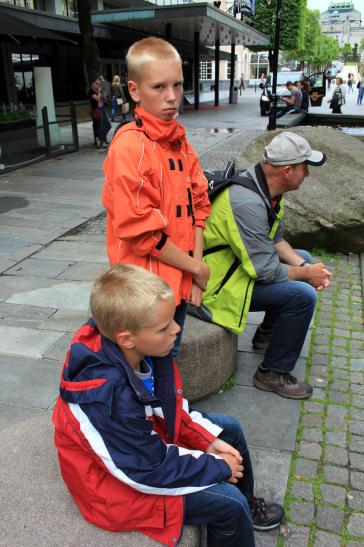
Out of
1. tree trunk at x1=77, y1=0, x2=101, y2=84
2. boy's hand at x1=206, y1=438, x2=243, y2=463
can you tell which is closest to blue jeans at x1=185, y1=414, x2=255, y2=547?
boy's hand at x1=206, y1=438, x2=243, y2=463

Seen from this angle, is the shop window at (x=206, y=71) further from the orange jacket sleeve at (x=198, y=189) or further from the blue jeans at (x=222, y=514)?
the blue jeans at (x=222, y=514)

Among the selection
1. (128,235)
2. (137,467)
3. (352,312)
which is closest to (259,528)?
(137,467)

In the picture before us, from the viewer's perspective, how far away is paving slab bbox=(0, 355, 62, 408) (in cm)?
337

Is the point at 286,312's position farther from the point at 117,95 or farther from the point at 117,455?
the point at 117,95

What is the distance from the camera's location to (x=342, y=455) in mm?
2865

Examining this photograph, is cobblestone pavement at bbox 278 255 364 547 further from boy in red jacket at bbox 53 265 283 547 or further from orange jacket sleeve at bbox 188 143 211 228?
orange jacket sleeve at bbox 188 143 211 228

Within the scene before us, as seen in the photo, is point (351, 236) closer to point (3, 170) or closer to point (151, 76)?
point (151, 76)

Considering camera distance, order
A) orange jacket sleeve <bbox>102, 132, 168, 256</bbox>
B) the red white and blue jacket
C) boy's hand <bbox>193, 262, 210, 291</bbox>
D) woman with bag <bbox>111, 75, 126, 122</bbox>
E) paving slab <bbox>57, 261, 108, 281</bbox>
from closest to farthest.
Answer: the red white and blue jacket < orange jacket sleeve <bbox>102, 132, 168, 256</bbox> < boy's hand <bbox>193, 262, 210, 291</bbox> < paving slab <bbox>57, 261, 108, 281</bbox> < woman with bag <bbox>111, 75, 126, 122</bbox>

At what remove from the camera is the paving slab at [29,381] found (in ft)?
11.1

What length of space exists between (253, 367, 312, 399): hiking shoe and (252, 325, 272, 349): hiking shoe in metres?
0.48

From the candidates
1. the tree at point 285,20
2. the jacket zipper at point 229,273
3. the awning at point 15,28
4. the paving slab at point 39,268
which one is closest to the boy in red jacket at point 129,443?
the jacket zipper at point 229,273

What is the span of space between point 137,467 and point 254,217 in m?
1.78

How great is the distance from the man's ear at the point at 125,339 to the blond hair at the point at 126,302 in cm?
1

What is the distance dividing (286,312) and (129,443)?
1.82m
